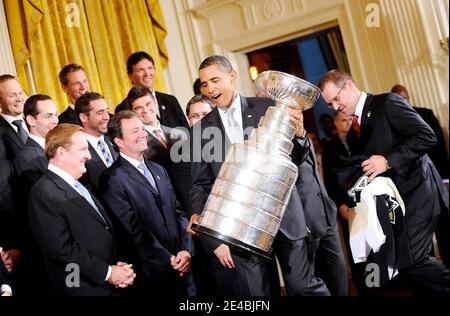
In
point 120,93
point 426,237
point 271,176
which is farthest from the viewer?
point 120,93

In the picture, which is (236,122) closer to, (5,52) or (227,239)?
(227,239)

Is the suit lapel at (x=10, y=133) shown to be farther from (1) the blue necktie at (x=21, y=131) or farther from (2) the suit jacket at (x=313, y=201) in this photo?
(2) the suit jacket at (x=313, y=201)

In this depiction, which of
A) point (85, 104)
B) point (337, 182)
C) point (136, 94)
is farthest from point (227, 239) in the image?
point (337, 182)

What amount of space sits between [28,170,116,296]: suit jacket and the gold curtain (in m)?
3.35

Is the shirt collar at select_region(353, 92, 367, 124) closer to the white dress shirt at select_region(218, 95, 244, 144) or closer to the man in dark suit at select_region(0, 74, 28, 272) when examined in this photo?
the white dress shirt at select_region(218, 95, 244, 144)

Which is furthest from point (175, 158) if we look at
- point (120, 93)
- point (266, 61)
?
point (266, 61)

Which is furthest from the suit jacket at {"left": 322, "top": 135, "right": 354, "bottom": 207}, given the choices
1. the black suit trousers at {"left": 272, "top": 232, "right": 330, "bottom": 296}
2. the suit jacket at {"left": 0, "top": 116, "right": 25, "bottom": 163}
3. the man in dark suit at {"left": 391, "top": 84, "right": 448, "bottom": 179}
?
the suit jacket at {"left": 0, "top": 116, "right": 25, "bottom": 163}

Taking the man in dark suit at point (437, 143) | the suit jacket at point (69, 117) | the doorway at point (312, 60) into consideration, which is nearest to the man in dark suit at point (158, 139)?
the suit jacket at point (69, 117)

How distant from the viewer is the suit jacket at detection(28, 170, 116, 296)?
3801 millimetres
